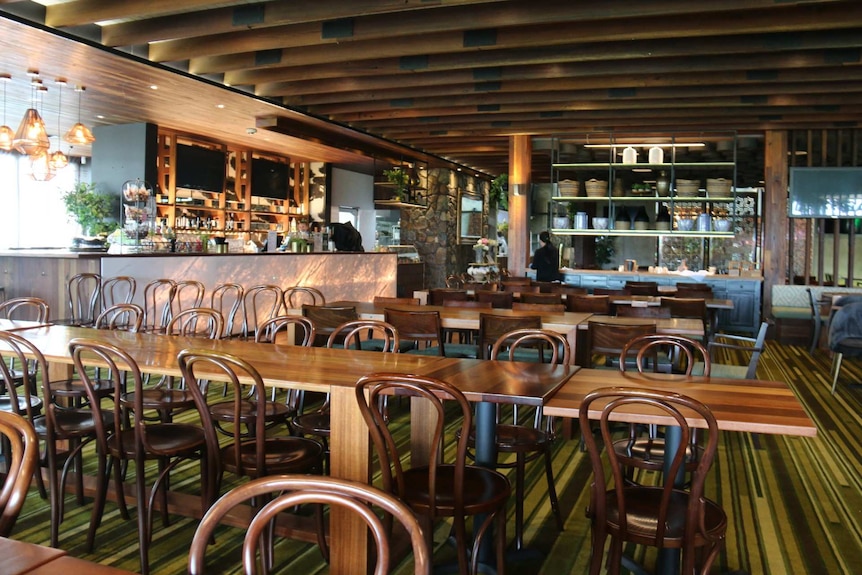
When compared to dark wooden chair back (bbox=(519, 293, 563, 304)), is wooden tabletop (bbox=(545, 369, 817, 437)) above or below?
below

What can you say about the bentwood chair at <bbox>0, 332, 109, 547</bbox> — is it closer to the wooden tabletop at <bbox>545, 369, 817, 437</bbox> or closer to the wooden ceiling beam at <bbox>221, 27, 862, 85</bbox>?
the wooden tabletop at <bbox>545, 369, 817, 437</bbox>

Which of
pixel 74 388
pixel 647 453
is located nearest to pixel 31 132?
pixel 74 388

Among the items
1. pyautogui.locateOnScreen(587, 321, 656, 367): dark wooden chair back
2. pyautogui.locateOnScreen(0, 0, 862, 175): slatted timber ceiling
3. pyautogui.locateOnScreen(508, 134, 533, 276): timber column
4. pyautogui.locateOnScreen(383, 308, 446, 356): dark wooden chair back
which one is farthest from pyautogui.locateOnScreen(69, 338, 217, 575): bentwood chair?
pyautogui.locateOnScreen(508, 134, 533, 276): timber column

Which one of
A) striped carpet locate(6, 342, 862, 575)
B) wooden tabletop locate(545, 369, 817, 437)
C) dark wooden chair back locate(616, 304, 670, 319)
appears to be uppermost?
dark wooden chair back locate(616, 304, 670, 319)

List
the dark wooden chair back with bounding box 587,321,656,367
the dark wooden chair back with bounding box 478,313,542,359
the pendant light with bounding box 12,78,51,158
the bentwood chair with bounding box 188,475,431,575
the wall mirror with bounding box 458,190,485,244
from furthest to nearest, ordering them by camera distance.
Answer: the wall mirror with bounding box 458,190,485,244 → the pendant light with bounding box 12,78,51,158 → the dark wooden chair back with bounding box 478,313,542,359 → the dark wooden chair back with bounding box 587,321,656,367 → the bentwood chair with bounding box 188,475,431,575

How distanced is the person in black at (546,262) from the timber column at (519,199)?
1.19m

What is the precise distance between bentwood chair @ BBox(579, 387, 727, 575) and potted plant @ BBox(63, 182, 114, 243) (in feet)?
30.2

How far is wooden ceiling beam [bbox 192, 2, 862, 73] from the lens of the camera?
18.3 ft

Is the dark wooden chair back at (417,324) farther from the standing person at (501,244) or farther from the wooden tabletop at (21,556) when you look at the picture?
the standing person at (501,244)

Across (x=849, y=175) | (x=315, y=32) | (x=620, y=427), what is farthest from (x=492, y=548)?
(x=849, y=175)

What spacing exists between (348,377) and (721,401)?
146 centimetres

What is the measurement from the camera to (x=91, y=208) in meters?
10.1

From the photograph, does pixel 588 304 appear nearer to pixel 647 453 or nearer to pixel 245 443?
pixel 647 453

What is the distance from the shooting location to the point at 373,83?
7.68m
